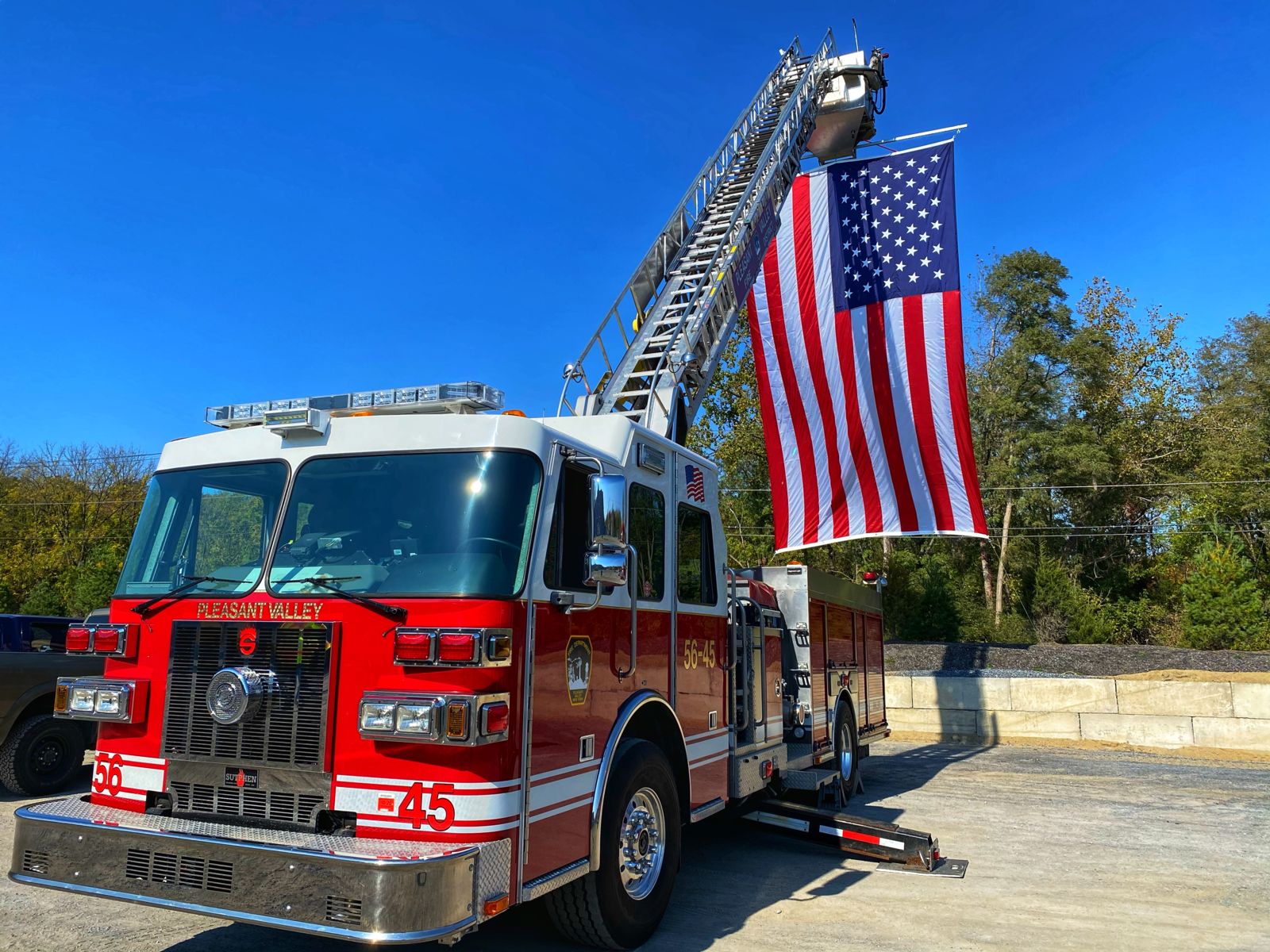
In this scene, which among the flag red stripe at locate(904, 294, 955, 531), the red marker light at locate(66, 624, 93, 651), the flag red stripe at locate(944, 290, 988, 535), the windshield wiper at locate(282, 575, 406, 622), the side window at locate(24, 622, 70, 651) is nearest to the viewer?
the windshield wiper at locate(282, 575, 406, 622)

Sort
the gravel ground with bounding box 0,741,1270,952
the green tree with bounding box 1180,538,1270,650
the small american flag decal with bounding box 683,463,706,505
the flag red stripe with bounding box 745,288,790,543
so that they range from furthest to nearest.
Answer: the green tree with bounding box 1180,538,1270,650, the flag red stripe with bounding box 745,288,790,543, the small american flag decal with bounding box 683,463,706,505, the gravel ground with bounding box 0,741,1270,952

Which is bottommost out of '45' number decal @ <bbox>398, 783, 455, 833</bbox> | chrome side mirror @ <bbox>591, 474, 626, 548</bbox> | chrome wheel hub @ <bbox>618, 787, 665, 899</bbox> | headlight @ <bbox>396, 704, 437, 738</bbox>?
chrome wheel hub @ <bbox>618, 787, 665, 899</bbox>

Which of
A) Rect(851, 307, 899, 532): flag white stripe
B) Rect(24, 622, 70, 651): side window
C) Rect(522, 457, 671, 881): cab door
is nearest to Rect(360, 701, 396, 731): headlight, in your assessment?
Rect(522, 457, 671, 881): cab door

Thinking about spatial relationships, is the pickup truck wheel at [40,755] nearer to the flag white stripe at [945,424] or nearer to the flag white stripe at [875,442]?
the flag white stripe at [875,442]

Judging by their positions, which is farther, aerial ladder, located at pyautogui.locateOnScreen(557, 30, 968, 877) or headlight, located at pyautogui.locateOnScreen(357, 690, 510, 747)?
aerial ladder, located at pyautogui.locateOnScreen(557, 30, 968, 877)

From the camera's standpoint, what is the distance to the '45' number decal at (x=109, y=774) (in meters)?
4.25

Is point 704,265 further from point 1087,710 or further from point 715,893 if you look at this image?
point 1087,710

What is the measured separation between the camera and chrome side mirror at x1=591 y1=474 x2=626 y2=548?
4.05 meters

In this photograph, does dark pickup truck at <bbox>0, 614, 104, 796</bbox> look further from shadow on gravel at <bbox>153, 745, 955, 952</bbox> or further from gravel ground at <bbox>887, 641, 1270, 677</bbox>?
gravel ground at <bbox>887, 641, 1270, 677</bbox>

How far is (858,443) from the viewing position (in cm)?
1213

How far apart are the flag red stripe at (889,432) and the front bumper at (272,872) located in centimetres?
934

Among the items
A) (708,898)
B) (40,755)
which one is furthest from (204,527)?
(40,755)

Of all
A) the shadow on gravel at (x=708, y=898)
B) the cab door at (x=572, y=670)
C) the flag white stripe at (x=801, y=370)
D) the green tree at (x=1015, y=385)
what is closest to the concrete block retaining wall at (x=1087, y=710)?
the flag white stripe at (x=801, y=370)

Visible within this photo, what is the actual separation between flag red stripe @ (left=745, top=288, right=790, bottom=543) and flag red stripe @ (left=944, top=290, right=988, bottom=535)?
2291 mm
